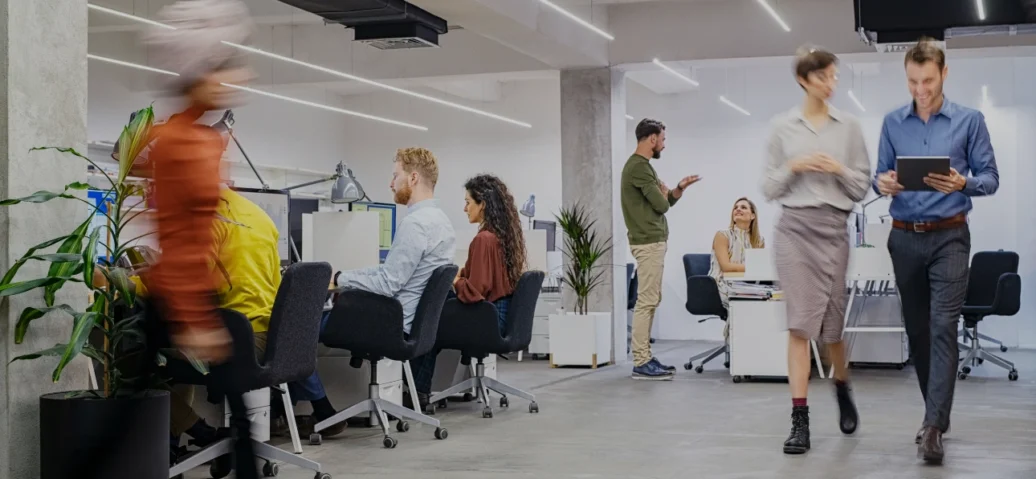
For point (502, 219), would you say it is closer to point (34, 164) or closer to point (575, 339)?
point (34, 164)

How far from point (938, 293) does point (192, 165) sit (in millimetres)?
2929

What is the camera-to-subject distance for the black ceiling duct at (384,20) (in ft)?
25.1

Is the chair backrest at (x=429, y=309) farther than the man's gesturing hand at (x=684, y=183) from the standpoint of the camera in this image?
No

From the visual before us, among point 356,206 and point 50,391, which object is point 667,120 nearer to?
point 356,206

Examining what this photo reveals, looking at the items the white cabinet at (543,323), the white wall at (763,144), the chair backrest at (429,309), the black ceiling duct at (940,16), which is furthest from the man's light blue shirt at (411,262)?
the white wall at (763,144)

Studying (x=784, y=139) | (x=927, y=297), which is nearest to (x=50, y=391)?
(x=784, y=139)

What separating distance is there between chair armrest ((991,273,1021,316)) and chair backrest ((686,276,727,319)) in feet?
6.16

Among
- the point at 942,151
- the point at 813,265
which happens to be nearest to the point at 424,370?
the point at 813,265

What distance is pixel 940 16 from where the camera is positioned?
8078mm

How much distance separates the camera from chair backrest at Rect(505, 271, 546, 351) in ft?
19.5

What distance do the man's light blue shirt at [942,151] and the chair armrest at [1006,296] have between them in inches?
164

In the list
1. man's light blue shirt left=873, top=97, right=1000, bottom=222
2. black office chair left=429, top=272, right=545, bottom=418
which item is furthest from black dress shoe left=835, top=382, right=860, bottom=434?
black office chair left=429, top=272, right=545, bottom=418

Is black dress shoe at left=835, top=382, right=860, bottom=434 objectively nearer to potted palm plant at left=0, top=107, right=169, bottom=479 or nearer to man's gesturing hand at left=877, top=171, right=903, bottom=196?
man's gesturing hand at left=877, top=171, right=903, bottom=196

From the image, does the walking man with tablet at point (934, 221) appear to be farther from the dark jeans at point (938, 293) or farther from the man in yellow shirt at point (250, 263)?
the man in yellow shirt at point (250, 263)
